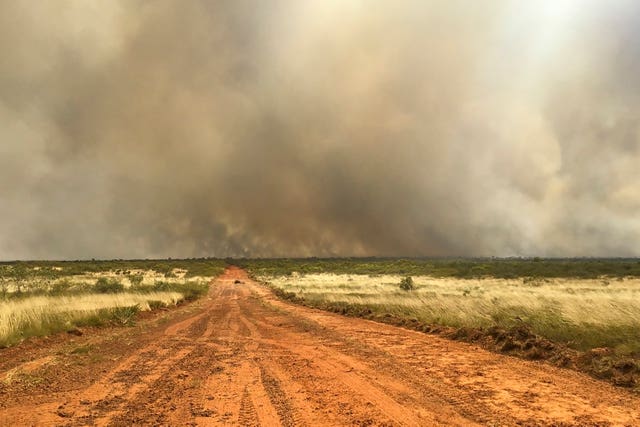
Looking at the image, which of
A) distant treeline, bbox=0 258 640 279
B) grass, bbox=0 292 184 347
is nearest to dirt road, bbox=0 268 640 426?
grass, bbox=0 292 184 347

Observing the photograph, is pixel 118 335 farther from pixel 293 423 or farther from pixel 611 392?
pixel 611 392

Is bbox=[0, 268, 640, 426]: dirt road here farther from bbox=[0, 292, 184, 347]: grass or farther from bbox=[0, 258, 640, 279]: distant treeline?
bbox=[0, 258, 640, 279]: distant treeline

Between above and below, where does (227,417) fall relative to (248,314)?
above

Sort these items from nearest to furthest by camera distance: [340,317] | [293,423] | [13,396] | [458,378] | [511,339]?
[293,423], [13,396], [458,378], [511,339], [340,317]

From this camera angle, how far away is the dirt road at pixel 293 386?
19.7 ft

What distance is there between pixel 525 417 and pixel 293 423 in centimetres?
365

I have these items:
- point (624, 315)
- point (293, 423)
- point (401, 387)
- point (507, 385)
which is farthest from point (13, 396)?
point (624, 315)

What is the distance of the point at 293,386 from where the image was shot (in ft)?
25.3

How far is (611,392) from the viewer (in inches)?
284

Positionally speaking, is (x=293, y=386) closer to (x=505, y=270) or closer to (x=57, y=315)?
(x=57, y=315)

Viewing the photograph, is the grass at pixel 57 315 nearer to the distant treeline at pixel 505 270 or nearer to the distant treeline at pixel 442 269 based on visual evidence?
the distant treeline at pixel 442 269

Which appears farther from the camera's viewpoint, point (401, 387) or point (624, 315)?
point (624, 315)

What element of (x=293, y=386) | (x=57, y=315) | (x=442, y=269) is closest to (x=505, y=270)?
(x=442, y=269)

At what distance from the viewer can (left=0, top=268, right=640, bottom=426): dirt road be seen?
600cm
